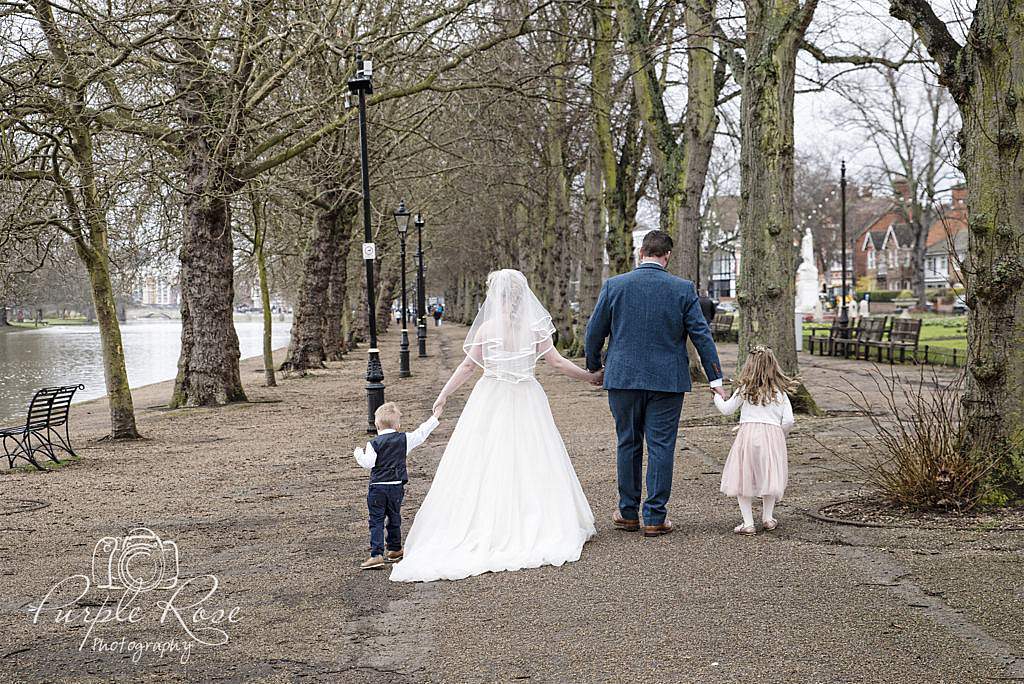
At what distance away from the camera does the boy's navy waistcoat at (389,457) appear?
24.0ft

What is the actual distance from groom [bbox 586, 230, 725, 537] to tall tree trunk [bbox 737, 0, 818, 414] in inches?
272

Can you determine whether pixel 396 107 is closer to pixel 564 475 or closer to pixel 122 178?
pixel 122 178

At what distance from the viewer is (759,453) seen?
7.75 m

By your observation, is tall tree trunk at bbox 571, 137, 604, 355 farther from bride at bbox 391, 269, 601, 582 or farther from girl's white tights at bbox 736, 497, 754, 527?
girl's white tights at bbox 736, 497, 754, 527

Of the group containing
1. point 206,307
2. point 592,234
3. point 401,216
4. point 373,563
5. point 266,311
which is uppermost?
point 401,216

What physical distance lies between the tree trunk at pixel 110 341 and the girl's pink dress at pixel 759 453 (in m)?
10.9

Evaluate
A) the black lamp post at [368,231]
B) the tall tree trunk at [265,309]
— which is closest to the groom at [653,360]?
Result: the black lamp post at [368,231]

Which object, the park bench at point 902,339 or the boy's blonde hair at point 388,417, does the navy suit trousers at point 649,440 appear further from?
the park bench at point 902,339

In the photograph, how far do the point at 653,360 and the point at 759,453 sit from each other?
100cm

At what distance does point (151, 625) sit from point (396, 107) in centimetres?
2343

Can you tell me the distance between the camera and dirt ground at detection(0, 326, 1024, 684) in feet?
17.0

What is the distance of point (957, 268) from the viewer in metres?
8.63

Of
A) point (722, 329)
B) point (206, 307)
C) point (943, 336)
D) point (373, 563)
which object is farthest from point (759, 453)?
point (722, 329)

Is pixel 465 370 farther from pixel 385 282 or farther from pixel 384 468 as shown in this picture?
pixel 385 282
